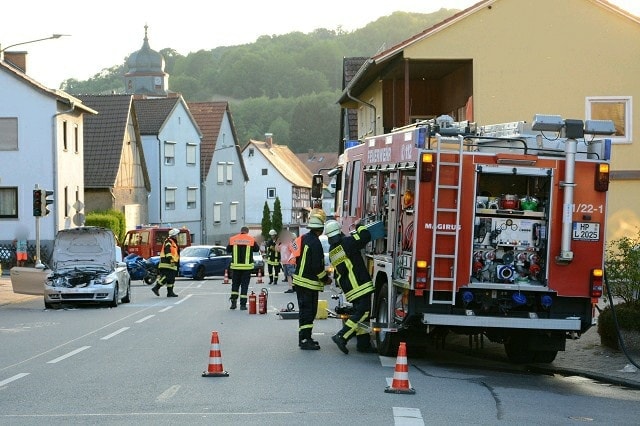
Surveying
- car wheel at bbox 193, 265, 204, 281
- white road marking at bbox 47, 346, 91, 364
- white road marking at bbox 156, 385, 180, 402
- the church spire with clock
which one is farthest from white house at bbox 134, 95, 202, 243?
white road marking at bbox 156, 385, 180, 402

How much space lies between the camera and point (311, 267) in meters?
15.3

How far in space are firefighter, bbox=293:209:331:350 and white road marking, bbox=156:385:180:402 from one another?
4081 mm

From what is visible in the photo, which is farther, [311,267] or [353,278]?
[311,267]

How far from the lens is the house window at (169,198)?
6695 centimetres

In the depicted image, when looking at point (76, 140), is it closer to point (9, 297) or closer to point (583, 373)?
point (9, 297)

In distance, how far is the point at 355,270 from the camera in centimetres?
1446

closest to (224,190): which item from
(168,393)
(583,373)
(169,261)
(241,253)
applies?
(169,261)

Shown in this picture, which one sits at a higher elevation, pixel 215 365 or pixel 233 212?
pixel 215 365

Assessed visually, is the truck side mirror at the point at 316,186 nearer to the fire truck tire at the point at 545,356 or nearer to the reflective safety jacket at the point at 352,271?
the reflective safety jacket at the point at 352,271

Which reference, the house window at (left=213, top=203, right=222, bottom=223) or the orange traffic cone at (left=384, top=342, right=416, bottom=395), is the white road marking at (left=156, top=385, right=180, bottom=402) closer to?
the orange traffic cone at (left=384, top=342, right=416, bottom=395)

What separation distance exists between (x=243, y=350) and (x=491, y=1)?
1576 cm

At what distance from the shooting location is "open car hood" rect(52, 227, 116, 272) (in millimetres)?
25672

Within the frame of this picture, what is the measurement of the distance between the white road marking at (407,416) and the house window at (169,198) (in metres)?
57.9

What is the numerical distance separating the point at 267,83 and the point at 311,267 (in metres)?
109
